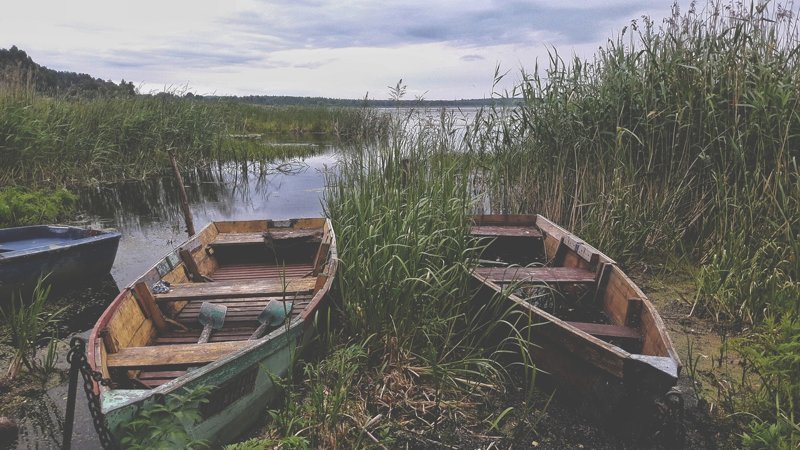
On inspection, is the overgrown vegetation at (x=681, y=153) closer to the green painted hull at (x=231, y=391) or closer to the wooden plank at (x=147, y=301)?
the green painted hull at (x=231, y=391)

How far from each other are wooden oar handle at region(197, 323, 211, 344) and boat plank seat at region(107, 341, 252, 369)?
0.53m

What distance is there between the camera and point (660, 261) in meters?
5.80

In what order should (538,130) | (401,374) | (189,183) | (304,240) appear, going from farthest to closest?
(189,183), (538,130), (304,240), (401,374)

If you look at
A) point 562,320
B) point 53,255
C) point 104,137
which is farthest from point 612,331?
point 104,137

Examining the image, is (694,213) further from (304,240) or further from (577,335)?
(304,240)

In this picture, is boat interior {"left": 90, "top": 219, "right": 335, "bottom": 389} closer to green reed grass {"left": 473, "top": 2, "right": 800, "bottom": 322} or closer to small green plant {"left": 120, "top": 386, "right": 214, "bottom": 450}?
small green plant {"left": 120, "top": 386, "right": 214, "bottom": 450}

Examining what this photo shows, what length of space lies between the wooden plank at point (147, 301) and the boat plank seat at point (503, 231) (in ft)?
10.2

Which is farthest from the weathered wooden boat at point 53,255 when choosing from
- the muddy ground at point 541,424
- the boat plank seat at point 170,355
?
the boat plank seat at point 170,355

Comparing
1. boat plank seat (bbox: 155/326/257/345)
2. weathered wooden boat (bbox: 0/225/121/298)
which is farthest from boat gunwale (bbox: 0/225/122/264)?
boat plank seat (bbox: 155/326/257/345)

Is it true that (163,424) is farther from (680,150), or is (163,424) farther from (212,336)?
(680,150)

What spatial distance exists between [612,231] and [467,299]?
2.46 m

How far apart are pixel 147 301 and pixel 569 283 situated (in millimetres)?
3400

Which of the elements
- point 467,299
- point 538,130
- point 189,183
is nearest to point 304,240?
point 467,299

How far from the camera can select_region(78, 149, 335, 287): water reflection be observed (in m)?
8.09
